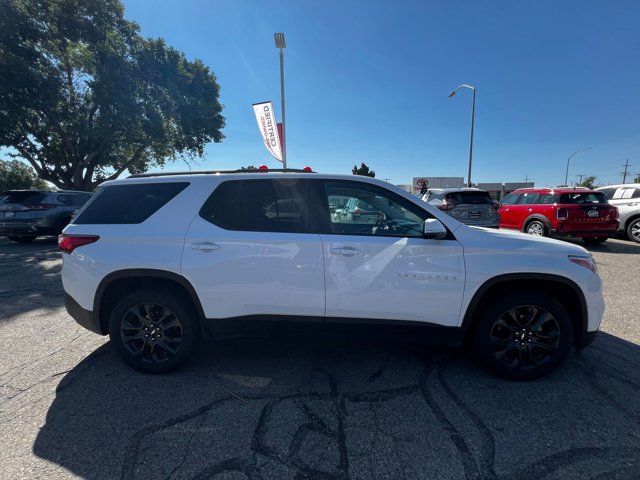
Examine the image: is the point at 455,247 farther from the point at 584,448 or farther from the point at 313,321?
the point at 584,448

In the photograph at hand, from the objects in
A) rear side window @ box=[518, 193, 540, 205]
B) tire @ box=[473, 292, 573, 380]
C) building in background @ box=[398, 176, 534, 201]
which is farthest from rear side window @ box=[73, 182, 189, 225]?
building in background @ box=[398, 176, 534, 201]

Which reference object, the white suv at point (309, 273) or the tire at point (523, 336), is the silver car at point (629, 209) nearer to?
the white suv at point (309, 273)

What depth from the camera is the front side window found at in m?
2.82

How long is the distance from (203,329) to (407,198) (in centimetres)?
219

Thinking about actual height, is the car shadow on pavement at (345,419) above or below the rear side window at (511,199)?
below

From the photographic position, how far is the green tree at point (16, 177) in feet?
117

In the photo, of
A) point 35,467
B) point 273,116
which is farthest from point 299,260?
point 273,116

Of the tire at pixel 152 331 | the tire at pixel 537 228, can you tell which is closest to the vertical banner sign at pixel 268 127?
the tire at pixel 537 228

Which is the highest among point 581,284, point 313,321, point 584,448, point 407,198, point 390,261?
point 407,198

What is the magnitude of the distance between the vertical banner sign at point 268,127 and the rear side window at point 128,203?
11.6 metres

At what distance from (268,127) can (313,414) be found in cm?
1373

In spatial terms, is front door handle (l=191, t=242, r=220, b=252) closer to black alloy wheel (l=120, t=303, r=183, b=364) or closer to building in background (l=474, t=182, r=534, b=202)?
black alloy wheel (l=120, t=303, r=183, b=364)

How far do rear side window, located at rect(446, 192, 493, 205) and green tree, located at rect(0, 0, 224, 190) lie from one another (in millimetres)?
16667

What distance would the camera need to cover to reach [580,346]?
9.29 feet
